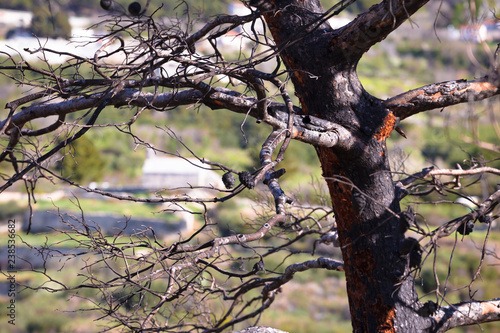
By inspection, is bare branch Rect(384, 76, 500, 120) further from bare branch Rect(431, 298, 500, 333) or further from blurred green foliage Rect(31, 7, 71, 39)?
blurred green foliage Rect(31, 7, 71, 39)

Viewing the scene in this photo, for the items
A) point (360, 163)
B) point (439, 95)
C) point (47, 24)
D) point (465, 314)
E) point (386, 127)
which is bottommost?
point (465, 314)

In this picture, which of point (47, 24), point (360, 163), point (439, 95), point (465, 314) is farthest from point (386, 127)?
point (47, 24)

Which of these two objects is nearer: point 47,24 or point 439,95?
point 439,95

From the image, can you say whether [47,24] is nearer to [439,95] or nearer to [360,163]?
[360,163]

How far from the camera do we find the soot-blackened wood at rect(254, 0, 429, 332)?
9.05ft

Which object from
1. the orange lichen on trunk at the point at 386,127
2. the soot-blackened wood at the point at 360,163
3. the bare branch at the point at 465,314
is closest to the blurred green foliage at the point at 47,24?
the soot-blackened wood at the point at 360,163

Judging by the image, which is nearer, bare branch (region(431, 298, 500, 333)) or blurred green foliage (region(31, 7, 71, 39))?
blurred green foliage (region(31, 7, 71, 39))

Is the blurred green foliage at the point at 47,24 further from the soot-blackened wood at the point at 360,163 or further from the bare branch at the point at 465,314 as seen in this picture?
the bare branch at the point at 465,314

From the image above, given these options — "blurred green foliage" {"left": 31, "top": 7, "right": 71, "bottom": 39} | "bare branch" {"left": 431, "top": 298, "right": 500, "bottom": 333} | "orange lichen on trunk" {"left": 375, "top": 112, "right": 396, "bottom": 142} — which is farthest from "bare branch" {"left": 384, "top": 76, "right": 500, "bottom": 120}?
"blurred green foliage" {"left": 31, "top": 7, "right": 71, "bottom": 39}

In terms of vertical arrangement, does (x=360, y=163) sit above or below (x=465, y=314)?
above

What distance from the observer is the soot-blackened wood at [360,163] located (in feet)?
9.05

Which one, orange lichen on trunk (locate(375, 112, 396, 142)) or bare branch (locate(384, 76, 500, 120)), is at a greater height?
bare branch (locate(384, 76, 500, 120))

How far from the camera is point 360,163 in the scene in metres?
2.80

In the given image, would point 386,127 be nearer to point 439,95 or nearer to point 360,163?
point 360,163
